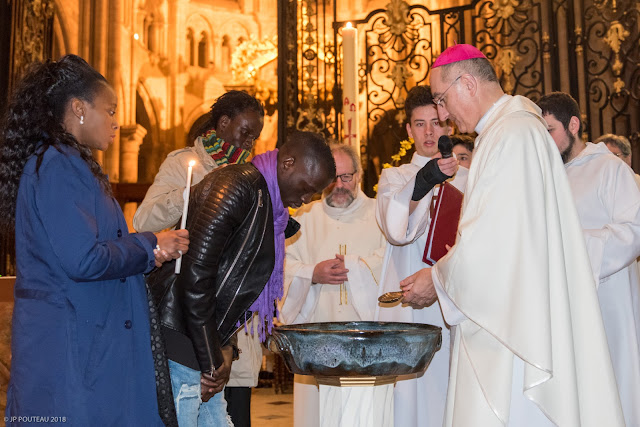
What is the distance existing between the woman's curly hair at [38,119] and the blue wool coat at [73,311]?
3.1 inches

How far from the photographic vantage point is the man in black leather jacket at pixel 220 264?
101 inches

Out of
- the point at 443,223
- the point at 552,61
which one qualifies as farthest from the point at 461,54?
the point at 552,61

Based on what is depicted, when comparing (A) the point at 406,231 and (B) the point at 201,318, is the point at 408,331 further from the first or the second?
(A) the point at 406,231

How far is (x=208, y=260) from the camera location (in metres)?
2.55

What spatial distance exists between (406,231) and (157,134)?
29.8 feet

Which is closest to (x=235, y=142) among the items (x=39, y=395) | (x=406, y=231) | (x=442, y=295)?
(x=406, y=231)

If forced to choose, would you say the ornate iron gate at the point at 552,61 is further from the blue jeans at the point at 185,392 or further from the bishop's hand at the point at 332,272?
the blue jeans at the point at 185,392

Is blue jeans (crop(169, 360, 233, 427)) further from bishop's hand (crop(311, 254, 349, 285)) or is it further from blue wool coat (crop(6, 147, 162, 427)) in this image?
bishop's hand (crop(311, 254, 349, 285))

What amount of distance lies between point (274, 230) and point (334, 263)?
1426 mm

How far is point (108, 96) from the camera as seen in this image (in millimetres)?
2633

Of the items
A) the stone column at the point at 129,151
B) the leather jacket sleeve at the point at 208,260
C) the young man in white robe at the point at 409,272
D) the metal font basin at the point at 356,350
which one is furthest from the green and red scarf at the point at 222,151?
the stone column at the point at 129,151

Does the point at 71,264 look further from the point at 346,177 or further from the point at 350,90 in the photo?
the point at 350,90

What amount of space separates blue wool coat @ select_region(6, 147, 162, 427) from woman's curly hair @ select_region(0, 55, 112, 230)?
0.26 feet

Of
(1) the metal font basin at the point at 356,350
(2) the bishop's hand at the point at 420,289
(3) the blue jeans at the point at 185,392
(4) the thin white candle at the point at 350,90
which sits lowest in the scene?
(3) the blue jeans at the point at 185,392
